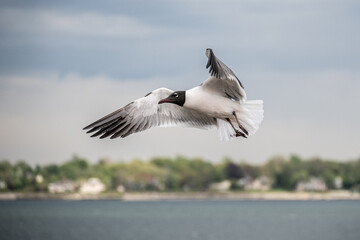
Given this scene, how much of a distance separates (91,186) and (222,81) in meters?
151

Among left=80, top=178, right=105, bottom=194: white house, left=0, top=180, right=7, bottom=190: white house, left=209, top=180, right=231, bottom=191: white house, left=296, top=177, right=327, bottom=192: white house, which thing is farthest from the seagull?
left=209, top=180, right=231, bottom=191: white house

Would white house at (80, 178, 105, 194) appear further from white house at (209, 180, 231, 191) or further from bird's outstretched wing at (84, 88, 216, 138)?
bird's outstretched wing at (84, 88, 216, 138)

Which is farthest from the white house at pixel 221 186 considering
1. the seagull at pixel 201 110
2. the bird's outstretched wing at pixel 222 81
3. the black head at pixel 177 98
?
the black head at pixel 177 98

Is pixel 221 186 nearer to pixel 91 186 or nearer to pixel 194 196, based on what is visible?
pixel 194 196

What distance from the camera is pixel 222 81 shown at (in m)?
12.8

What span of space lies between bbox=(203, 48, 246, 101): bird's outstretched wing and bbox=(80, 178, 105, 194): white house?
14539cm

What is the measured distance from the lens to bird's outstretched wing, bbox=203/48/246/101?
11.8m

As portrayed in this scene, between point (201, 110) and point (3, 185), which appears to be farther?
point (3, 185)

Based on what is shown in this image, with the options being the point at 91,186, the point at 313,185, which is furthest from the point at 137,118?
the point at 313,185

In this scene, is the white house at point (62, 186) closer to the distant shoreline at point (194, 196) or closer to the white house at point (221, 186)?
the distant shoreline at point (194, 196)

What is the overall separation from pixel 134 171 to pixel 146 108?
146 m

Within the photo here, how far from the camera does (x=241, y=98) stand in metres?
13.3

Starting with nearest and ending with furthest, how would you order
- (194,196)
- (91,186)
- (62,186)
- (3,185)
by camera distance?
(3,185), (91,186), (62,186), (194,196)

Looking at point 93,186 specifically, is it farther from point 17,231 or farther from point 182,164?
point 17,231
